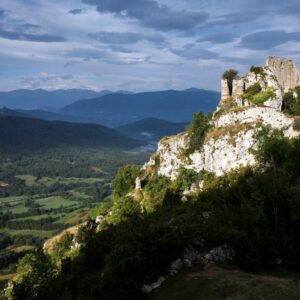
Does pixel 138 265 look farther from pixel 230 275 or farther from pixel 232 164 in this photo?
pixel 232 164

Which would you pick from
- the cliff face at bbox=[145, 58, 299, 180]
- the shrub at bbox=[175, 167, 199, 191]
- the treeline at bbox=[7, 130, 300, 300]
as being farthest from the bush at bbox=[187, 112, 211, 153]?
the treeline at bbox=[7, 130, 300, 300]

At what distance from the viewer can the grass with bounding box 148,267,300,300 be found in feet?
105

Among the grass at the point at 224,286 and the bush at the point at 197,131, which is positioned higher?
the bush at the point at 197,131

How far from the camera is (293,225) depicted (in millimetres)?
46812

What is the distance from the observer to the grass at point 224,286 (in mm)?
31859

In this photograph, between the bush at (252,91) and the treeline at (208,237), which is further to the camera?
the bush at (252,91)

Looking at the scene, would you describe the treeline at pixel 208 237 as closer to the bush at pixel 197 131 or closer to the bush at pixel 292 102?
the bush at pixel 292 102

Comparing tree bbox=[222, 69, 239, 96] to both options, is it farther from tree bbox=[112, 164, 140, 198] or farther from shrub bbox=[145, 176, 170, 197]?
tree bbox=[112, 164, 140, 198]

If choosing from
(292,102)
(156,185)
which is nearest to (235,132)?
(292,102)

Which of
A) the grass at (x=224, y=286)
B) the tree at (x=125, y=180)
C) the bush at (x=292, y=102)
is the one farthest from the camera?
the tree at (x=125, y=180)

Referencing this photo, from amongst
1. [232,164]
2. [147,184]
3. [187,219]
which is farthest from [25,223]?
[187,219]

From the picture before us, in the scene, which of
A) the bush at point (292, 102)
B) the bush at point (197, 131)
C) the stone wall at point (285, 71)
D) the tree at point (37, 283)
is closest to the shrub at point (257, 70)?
the stone wall at point (285, 71)

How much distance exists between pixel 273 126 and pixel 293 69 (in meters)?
19.7

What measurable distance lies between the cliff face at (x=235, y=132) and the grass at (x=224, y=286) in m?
29.8
